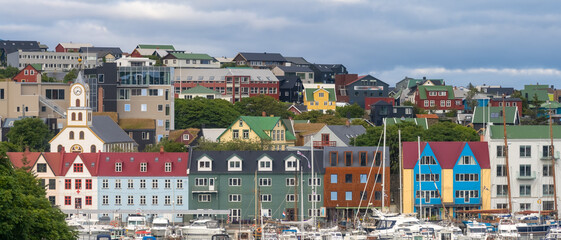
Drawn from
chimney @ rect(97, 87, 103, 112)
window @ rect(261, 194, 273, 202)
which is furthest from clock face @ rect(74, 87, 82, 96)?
window @ rect(261, 194, 273, 202)

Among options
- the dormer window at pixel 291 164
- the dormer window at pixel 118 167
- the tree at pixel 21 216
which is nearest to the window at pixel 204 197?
the dormer window at pixel 291 164

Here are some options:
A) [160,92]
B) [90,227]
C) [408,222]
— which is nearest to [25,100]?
[160,92]

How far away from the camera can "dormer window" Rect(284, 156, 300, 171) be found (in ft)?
308

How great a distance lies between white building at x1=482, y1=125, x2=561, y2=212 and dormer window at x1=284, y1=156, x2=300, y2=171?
14.5 m

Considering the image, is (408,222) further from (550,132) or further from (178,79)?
(178,79)

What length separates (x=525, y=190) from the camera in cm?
9481

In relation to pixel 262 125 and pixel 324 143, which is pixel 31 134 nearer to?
pixel 262 125

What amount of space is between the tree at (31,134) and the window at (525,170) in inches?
1750

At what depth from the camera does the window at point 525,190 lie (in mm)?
94688

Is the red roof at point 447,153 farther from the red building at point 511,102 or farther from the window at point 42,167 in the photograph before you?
the red building at point 511,102

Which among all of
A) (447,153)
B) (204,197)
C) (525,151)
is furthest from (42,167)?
(525,151)

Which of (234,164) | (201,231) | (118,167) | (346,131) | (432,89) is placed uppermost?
(432,89)

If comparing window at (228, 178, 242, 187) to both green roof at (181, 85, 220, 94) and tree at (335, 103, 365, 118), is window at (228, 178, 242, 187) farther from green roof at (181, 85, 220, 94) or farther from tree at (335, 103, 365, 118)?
green roof at (181, 85, 220, 94)

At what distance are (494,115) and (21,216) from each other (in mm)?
114642
